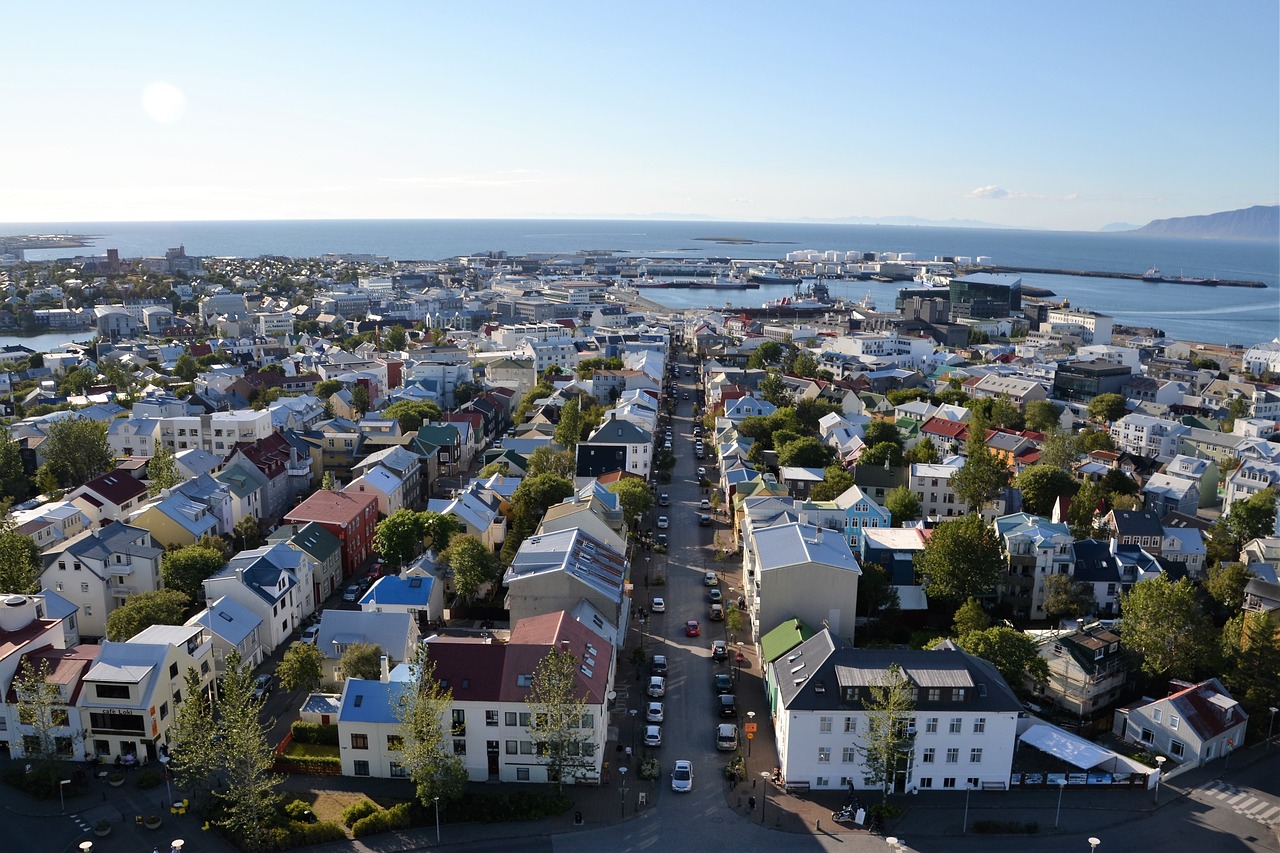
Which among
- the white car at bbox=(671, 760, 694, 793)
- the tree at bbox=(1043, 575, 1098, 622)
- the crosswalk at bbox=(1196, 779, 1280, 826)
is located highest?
the tree at bbox=(1043, 575, 1098, 622)

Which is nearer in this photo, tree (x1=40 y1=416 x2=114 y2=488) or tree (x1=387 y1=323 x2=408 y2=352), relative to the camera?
tree (x1=40 y1=416 x2=114 y2=488)

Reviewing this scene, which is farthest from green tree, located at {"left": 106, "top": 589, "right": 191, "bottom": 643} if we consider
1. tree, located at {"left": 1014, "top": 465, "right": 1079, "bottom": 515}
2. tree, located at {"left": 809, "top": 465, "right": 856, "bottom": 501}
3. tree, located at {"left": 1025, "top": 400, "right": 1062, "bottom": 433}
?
tree, located at {"left": 1025, "top": 400, "right": 1062, "bottom": 433}

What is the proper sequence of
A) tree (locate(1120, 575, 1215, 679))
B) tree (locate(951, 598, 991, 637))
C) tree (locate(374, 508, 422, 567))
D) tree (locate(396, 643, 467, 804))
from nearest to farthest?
tree (locate(396, 643, 467, 804)) < tree (locate(1120, 575, 1215, 679)) < tree (locate(951, 598, 991, 637)) < tree (locate(374, 508, 422, 567))

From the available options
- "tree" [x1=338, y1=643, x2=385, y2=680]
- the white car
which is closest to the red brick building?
"tree" [x1=338, y1=643, x2=385, y2=680]

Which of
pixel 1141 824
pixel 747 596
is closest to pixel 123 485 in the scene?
pixel 747 596

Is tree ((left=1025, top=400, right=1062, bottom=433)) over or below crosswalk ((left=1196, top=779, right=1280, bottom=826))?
over

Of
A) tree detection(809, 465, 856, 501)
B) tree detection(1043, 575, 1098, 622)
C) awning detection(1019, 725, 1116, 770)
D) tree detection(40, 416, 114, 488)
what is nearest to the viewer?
awning detection(1019, 725, 1116, 770)

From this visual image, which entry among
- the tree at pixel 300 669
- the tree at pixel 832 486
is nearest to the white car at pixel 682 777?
the tree at pixel 300 669

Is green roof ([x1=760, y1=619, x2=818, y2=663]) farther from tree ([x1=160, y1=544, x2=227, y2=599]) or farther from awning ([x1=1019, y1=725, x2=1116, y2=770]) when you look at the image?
tree ([x1=160, y1=544, x2=227, y2=599])
